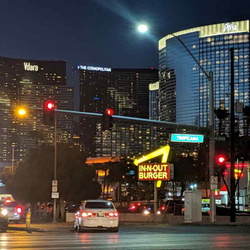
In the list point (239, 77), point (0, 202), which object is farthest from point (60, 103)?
point (0, 202)

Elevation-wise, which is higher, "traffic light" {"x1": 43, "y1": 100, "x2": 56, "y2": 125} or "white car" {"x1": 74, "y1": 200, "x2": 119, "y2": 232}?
"traffic light" {"x1": 43, "y1": 100, "x2": 56, "y2": 125}

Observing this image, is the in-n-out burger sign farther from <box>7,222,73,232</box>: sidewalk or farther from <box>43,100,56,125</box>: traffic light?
<box>43,100,56,125</box>: traffic light

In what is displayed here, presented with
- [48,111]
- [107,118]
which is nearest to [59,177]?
[107,118]

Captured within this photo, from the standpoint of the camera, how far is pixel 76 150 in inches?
2766

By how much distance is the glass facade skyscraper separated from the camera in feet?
360

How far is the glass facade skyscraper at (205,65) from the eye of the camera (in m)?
110

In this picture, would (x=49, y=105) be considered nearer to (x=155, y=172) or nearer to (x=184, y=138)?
(x=184, y=138)

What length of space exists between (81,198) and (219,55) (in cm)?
6198

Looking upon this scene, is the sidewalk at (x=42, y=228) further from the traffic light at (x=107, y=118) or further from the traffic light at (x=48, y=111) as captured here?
the traffic light at (x=107, y=118)

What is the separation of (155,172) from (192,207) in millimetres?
5387

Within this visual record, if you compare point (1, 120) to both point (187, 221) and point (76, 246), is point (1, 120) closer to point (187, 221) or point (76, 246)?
point (187, 221)

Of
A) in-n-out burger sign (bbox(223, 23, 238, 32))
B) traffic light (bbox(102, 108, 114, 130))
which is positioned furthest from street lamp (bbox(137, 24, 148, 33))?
in-n-out burger sign (bbox(223, 23, 238, 32))

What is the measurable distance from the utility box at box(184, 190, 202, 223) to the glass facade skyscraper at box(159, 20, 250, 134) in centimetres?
6332

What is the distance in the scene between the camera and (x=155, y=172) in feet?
135
